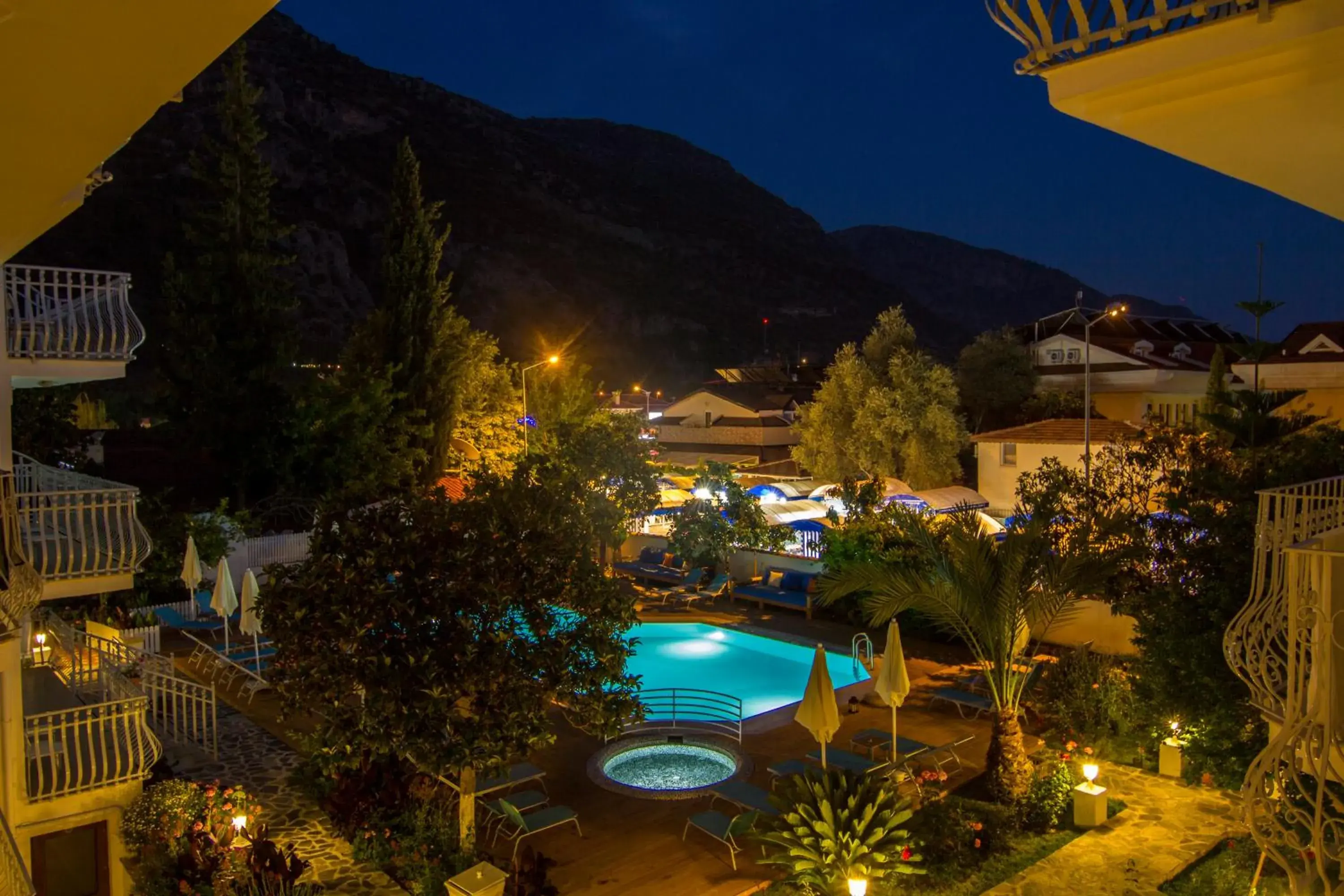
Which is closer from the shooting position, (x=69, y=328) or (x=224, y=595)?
(x=69, y=328)

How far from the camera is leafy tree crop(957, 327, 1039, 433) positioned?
42.7 meters

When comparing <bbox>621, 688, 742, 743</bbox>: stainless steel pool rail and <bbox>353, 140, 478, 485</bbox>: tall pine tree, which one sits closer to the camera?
<bbox>621, 688, 742, 743</bbox>: stainless steel pool rail

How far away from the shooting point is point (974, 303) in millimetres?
158625

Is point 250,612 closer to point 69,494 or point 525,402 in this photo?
point 69,494

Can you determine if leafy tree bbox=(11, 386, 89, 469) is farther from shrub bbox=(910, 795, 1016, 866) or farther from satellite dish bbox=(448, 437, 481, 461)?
shrub bbox=(910, 795, 1016, 866)

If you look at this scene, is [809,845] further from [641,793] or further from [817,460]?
[817,460]

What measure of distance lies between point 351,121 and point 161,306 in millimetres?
52841

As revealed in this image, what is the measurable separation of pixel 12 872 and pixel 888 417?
3273cm

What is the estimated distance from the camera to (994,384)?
42.7 meters

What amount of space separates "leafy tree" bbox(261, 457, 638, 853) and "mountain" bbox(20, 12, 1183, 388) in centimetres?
4653

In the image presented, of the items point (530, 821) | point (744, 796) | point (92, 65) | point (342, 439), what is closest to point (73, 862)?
point (530, 821)

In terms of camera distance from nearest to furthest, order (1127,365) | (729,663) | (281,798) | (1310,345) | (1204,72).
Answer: (1204,72) → (281,798) → (729,663) → (1310,345) → (1127,365)

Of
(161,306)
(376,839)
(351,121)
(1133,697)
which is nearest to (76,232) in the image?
(161,306)

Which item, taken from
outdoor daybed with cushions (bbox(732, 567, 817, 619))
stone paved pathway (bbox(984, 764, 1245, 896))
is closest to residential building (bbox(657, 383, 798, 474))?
outdoor daybed with cushions (bbox(732, 567, 817, 619))
